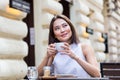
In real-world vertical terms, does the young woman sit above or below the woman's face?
below

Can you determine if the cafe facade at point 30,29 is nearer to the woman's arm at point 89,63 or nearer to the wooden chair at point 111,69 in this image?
the wooden chair at point 111,69

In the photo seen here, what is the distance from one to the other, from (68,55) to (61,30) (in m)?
0.20

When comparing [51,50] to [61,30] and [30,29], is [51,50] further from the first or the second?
[30,29]

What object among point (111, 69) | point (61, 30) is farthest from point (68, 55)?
point (111, 69)

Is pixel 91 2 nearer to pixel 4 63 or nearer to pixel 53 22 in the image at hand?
pixel 4 63

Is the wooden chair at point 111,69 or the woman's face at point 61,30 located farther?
the wooden chair at point 111,69

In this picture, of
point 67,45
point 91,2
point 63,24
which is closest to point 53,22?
point 63,24

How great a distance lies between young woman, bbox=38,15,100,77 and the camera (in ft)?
7.45

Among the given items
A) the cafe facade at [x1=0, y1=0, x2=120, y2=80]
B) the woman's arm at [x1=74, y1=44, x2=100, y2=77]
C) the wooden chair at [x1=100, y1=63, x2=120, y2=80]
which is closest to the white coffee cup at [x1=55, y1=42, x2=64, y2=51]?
the woman's arm at [x1=74, y1=44, x2=100, y2=77]

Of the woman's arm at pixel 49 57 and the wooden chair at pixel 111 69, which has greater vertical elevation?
the woman's arm at pixel 49 57

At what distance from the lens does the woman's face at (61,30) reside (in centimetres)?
236

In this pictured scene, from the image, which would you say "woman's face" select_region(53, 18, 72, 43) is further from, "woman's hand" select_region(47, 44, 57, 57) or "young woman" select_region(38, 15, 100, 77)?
"woman's hand" select_region(47, 44, 57, 57)

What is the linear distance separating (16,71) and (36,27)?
135cm

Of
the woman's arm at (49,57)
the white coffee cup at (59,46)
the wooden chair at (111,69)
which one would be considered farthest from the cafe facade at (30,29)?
the white coffee cup at (59,46)
